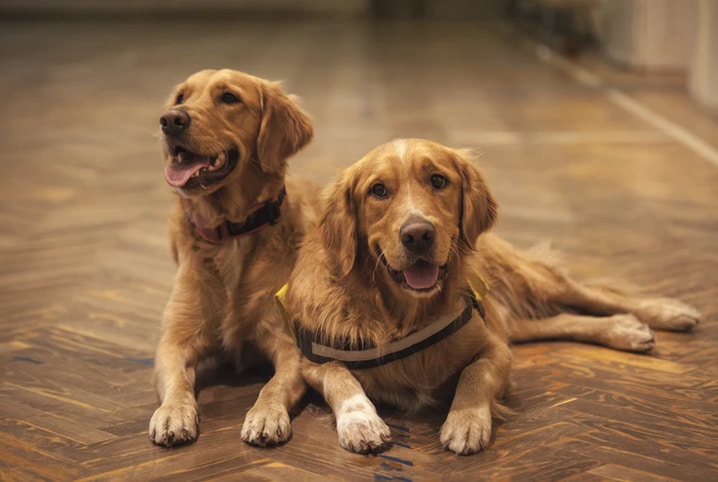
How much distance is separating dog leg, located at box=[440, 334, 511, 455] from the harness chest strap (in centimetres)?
14

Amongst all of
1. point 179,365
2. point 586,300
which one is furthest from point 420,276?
point 586,300

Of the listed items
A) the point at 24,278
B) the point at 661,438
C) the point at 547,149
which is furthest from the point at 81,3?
the point at 661,438

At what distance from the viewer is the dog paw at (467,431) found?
2.71m

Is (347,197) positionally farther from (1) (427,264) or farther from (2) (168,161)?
(2) (168,161)

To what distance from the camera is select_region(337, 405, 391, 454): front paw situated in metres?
2.73

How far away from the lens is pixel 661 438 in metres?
2.79

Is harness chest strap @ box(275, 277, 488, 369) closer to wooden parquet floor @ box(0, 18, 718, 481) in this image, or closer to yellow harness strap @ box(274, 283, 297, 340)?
yellow harness strap @ box(274, 283, 297, 340)

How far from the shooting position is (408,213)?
2.77m

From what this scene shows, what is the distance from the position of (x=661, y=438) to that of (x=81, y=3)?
18848 mm

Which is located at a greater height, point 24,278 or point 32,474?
point 32,474

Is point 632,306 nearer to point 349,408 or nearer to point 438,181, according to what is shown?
point 438,181

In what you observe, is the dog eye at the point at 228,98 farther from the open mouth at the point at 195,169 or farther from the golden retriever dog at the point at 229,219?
the open mouth at the point at 195,169

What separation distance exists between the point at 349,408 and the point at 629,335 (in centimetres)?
124

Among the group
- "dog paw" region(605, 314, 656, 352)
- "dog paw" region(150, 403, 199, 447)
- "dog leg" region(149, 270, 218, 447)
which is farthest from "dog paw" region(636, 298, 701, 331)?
"dog paw" region(150, 403, 199, 447)
